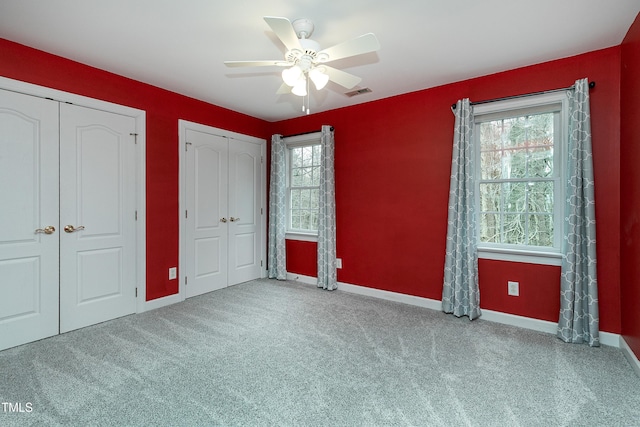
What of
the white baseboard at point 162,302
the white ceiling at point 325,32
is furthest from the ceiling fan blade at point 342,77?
the white baseboard at point 162,302

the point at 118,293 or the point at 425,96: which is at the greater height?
the point at 425,96

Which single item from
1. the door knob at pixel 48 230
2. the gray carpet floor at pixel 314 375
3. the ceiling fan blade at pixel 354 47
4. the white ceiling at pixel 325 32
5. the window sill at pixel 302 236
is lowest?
the gray carpet floor at pixel 314 375

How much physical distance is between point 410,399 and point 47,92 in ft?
12.1

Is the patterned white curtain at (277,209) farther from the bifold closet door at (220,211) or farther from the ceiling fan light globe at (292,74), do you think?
the ceiling fan light globe at (292,74)

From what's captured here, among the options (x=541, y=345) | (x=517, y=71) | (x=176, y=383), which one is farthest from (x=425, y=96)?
(x=176, y=383)

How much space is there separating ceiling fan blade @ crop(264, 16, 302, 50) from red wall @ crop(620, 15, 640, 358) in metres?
2.33

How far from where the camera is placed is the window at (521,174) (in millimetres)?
2834

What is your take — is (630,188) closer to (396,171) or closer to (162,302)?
(396,171)

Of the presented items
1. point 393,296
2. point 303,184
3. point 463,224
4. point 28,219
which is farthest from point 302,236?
point 28,219

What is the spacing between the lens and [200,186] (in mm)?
3928

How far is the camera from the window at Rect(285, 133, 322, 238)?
4.57 metres

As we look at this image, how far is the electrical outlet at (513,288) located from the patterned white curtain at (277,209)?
2882 mm

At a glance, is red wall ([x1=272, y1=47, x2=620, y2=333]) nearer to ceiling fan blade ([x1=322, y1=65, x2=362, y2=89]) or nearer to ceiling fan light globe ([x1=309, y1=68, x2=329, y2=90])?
ceiling fan blade ([x1=322, y1=65, x2=362, y2=89])

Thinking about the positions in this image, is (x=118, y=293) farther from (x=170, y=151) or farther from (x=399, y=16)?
(x=399, y=16)
